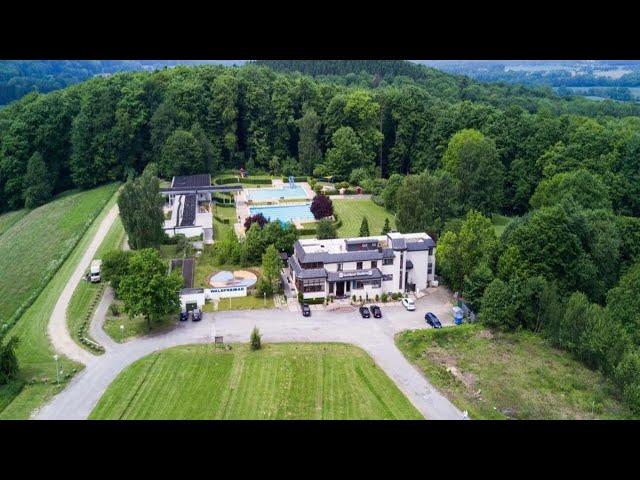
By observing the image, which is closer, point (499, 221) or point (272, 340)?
point (272, 340)

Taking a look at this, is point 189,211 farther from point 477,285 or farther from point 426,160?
point 426,160

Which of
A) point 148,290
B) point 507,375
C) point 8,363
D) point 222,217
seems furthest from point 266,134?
point 507,375

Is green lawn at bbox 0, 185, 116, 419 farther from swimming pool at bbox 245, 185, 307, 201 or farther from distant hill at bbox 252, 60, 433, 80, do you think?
distant hill at bbox 252, 60, 433, 80

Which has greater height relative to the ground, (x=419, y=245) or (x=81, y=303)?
(x=419, y=245)

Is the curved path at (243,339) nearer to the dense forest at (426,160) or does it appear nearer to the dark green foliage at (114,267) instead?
the dark green foliage at (114,267)

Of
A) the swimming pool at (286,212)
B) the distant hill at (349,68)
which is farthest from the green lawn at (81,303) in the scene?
the distant hill at (349,68)

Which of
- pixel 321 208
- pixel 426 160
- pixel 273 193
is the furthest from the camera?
pixel 426 160

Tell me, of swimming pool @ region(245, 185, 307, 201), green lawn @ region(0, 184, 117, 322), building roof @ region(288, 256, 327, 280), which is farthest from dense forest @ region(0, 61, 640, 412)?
building roof @ region(288, 256, 327, 280)
